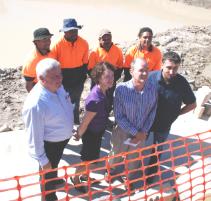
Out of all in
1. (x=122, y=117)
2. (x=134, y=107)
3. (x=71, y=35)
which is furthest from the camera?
(x=71, y=35)

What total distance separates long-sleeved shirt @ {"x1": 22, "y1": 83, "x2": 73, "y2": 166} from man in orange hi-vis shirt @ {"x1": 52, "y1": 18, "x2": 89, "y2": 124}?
1.43 meters

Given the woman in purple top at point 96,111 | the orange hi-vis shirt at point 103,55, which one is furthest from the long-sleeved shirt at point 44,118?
the orange hi-vis shirt at point 103,55

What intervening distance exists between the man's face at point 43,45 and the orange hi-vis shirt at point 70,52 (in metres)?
0.36

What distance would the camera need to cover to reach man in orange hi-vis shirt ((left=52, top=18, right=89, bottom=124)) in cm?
549

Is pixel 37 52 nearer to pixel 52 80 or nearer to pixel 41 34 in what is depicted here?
pixel 41 34

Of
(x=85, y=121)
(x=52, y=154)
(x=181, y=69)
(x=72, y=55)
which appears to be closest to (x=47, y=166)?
(x=52, y=154)

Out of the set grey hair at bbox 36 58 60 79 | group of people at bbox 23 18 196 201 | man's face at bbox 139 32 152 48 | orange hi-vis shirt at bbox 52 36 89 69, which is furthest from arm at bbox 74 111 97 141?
man's face at bbox 139 32 152 48

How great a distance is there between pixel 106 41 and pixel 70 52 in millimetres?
549

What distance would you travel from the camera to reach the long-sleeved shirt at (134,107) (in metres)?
4.55

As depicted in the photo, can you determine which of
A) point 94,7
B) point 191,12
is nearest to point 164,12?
point 191,12

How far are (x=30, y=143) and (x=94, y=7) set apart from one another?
16.2 m

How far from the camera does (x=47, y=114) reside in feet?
13.0

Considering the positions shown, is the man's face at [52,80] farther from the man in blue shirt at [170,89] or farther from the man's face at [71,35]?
the man's face at [71,35]

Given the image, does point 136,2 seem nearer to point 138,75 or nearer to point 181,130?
point 181,130
